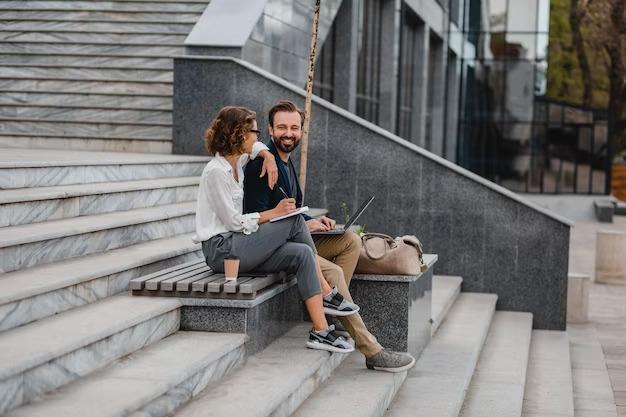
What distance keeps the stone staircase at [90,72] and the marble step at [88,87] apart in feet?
0.04

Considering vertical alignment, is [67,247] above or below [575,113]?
below

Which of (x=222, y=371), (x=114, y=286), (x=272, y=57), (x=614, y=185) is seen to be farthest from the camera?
(x=614, y=185)

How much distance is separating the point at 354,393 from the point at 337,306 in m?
0.67

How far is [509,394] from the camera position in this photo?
7.66m

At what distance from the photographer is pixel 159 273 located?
6.67 m

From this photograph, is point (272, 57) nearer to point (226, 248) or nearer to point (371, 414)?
point (226, 248)

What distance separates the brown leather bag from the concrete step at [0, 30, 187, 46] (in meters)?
6.52

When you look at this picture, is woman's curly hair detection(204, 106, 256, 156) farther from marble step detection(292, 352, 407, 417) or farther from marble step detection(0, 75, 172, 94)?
marble step detection(0, 75, 172, 94)

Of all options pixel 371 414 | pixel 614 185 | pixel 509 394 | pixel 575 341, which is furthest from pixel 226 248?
pixel 614 185

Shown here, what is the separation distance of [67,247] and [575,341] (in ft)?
20.5

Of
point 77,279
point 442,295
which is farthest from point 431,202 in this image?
point 77,279

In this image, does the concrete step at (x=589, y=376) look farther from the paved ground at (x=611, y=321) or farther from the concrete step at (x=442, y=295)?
the concrete step at (x=442, y=295)

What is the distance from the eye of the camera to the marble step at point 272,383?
5164 mm

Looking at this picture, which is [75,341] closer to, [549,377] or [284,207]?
[284,207]
